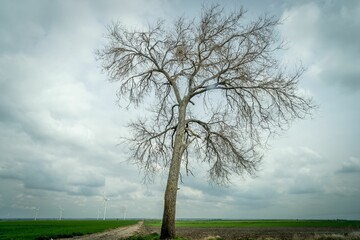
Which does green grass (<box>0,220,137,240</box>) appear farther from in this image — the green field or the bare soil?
the bare soil

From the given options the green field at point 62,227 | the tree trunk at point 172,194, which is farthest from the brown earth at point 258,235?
the tree trunk at point 172,194

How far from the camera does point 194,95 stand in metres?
17.6

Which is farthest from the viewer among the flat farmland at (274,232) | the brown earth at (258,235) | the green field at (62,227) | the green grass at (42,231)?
the green field at (62,227)

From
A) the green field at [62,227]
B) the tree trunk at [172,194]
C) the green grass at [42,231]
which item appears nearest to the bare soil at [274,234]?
the tree trunk at [172,194]

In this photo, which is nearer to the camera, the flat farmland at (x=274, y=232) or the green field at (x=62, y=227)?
the flat farmland at (x=274, y=232)

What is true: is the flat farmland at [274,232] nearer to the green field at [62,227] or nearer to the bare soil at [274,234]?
the bare soil at [274,234]

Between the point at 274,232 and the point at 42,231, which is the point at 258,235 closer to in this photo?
the point at 274,232

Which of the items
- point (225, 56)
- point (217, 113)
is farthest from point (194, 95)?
point (225, 56)

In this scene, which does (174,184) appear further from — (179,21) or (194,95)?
(179,21)

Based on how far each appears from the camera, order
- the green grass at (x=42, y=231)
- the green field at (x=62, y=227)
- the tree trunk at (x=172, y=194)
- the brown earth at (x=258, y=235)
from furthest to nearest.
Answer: the green field at (x=62, y=227) → the green grass at (x=42, y=231) → the brown earth at (x=258, y=235) → the tree trunk at (x=172, y=194)

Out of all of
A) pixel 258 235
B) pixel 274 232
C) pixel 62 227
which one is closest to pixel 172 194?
pixel 258 235

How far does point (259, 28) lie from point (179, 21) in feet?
14.3

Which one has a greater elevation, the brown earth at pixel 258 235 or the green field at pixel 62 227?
the green field at pixel 62 227

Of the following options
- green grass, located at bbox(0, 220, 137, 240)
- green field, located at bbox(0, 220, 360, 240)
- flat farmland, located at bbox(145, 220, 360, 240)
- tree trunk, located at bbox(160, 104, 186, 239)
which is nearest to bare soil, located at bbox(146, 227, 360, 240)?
flat farmland, located at bbox(145, 220, 360, 240)
